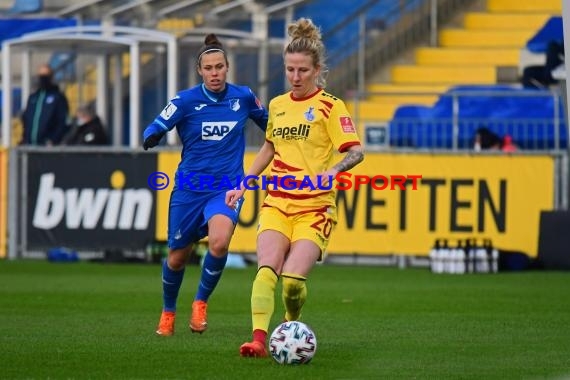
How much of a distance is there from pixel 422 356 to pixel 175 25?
20.6 meters

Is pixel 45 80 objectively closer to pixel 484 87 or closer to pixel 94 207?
pixel 94 207

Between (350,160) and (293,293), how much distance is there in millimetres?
994

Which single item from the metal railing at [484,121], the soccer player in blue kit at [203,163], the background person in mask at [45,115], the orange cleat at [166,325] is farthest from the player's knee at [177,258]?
the background person in mask at [45,115]

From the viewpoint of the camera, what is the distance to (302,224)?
1067cm

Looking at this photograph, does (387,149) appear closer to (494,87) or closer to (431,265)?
(431,265)

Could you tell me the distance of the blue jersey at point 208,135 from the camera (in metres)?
12.5

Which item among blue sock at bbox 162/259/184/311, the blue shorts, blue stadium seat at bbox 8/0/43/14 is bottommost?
blue sock at bbox 162/259/184/311

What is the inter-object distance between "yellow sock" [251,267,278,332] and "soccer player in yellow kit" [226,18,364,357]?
0.04 meters

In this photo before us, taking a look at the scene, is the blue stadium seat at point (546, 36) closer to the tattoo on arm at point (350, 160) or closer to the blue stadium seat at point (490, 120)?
the blue stadium seat at point (490, 120)

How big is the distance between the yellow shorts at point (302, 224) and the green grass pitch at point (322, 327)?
836 mm

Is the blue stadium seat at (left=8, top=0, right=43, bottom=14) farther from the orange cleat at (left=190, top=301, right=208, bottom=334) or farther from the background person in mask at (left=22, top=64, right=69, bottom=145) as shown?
the orange cleat at (left=190, top=301, right=208, bottom=334)

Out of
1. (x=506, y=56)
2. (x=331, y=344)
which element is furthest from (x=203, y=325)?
(x=506, y=56)

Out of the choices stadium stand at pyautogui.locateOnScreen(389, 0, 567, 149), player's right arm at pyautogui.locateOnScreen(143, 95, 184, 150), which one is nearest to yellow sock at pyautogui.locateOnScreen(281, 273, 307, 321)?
player's right arm at pyautogui.locateOnScreen(143, 95, 184, 150)

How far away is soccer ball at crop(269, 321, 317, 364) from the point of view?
10102 mm
